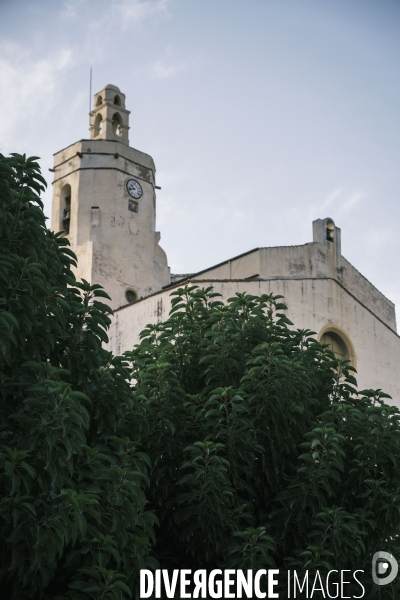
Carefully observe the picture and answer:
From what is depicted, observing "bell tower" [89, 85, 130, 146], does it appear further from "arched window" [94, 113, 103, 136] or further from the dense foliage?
the dense foliage

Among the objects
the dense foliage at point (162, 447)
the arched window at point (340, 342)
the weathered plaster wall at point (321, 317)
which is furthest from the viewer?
the arched window at point (340, 342)

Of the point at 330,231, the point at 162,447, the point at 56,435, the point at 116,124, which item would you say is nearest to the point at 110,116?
the point at 116,124

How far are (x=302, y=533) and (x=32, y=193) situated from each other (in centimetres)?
488

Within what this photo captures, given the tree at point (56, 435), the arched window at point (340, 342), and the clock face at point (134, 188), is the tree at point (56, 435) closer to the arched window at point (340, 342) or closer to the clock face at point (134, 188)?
the arched window at point (340, 342)

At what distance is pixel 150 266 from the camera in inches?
1282

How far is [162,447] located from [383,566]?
2901 mm

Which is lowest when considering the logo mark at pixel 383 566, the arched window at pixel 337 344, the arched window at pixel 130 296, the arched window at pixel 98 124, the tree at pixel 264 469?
the logo mark at pixel 383 566

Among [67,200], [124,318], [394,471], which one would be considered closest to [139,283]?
[67,200]

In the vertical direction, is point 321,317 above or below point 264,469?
above

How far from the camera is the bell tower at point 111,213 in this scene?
103 ft

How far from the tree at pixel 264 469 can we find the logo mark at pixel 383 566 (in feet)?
0.29

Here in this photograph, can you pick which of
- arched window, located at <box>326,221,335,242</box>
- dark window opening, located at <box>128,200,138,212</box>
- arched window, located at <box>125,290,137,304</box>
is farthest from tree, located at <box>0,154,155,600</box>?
dark window opening, located at <box>128,200,138,212</box>

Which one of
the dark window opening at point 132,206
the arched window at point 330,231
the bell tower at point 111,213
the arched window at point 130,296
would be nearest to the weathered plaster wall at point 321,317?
the arched window at point 330,231

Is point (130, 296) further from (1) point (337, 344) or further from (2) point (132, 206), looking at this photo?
(1) point (337, 344)
